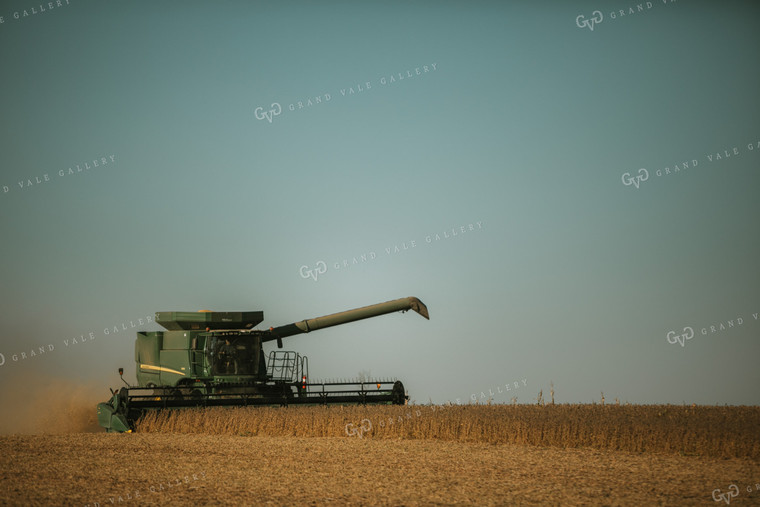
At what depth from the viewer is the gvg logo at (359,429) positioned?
598 inches

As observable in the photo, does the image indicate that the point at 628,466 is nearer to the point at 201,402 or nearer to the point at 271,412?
the point at 271,412

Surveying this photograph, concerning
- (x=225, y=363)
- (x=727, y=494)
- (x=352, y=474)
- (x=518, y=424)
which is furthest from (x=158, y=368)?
(x=727, y=494)

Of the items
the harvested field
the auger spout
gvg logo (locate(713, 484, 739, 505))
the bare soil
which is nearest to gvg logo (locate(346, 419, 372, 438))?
the harvested field

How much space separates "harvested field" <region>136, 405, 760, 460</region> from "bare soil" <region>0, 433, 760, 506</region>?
508 millimetres

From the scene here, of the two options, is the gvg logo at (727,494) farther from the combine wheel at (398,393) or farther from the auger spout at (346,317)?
the auger spout at (346,317)

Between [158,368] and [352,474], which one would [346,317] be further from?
[352,474]

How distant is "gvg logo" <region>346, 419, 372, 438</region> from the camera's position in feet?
49.9

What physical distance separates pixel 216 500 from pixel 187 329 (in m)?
10.1

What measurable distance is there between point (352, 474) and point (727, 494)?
4753 mm

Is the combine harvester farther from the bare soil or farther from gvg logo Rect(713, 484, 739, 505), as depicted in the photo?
gvg logo Rect(713, 484, 739, 505)

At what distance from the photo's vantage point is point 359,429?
15.3 metres

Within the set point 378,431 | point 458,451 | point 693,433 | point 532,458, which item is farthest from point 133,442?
point 693,433

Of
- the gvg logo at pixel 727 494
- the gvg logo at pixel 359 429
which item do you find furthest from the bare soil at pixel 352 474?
the gvg logo at pixel 359 429

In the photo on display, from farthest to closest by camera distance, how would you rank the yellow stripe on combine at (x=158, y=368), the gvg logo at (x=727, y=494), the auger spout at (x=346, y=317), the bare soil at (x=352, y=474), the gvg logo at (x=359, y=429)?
1. the auger spout at (x=346, y=317)
2. the yellow stripe on combine at (x=158, y=368)
3. the gvg logo at (x=359, y=429)
4. the bare soil at (x=352, y=474)
5. the gvg logo at (x=727, y=494)
